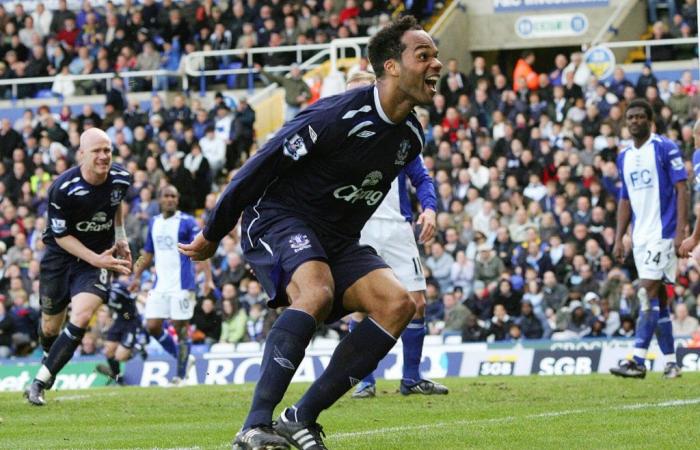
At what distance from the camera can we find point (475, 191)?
933 inches

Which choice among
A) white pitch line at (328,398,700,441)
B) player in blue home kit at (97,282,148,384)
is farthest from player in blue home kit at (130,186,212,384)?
white pitch line at (328,398,700,441)

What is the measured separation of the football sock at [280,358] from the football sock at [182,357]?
10881 mm

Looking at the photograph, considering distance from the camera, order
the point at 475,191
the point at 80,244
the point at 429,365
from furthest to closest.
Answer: the point at 475,191 < the point at 429,365 < the point at 80,244

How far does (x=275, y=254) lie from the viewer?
7.70 metres

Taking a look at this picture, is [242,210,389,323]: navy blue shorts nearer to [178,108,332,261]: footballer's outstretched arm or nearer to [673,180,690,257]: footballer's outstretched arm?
[178,108,332,261]: footballer's outstretched arm

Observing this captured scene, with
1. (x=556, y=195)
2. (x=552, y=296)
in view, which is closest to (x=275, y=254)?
(x=552, y=296)

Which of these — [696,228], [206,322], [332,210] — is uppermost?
[332,210]

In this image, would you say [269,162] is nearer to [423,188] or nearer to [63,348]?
[423,188]

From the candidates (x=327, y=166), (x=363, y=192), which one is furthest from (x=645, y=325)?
(x=327, y=166)

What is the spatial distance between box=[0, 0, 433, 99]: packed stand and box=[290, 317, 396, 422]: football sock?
22.6m

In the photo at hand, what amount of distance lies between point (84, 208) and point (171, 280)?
5.26 m

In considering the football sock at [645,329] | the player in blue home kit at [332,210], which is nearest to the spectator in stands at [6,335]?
the football sock at [645,329]

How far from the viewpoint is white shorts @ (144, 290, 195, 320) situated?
59.6 ft

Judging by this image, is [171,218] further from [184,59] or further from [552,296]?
[184,59]
